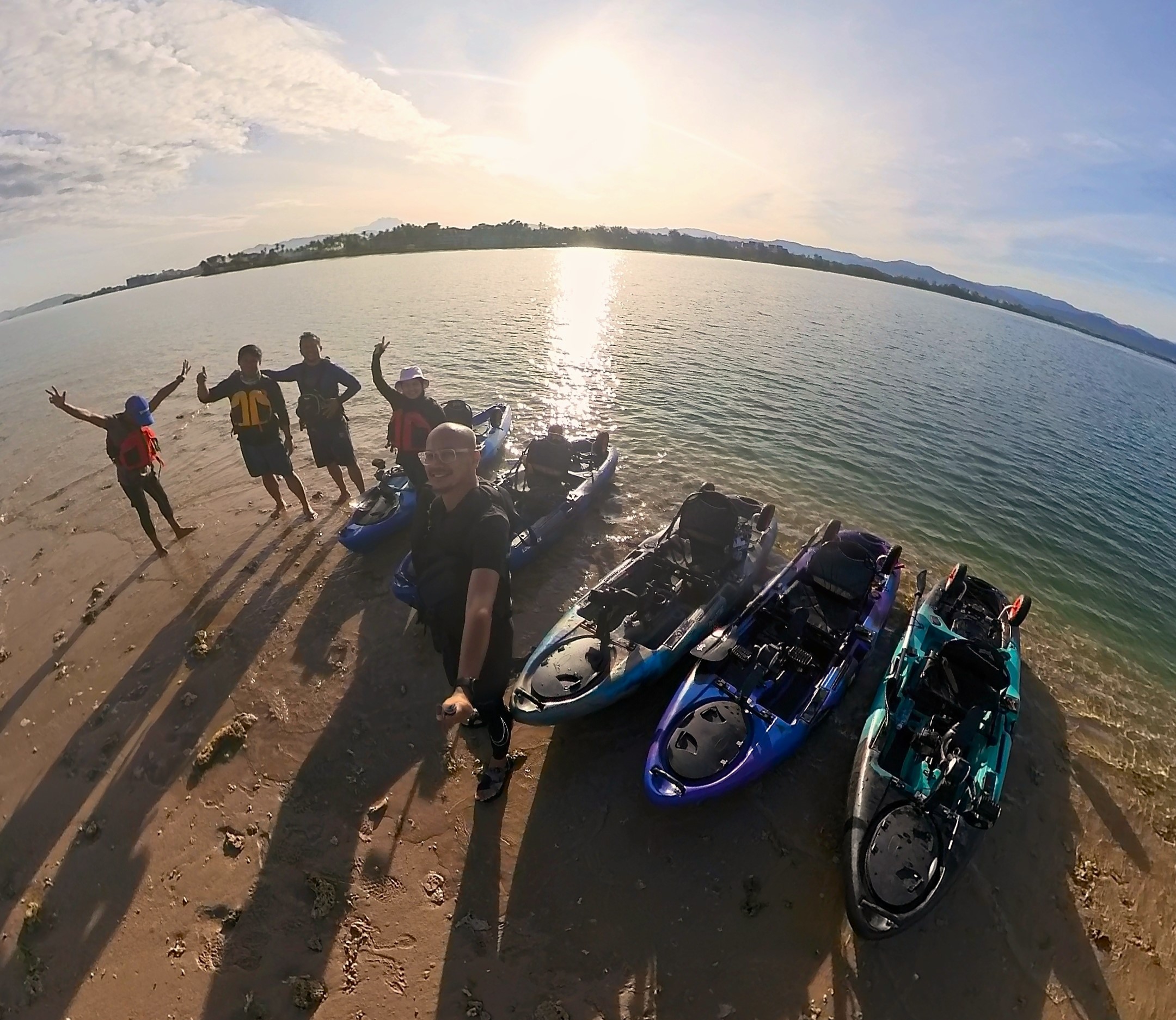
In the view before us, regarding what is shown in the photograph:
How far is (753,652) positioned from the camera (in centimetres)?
735

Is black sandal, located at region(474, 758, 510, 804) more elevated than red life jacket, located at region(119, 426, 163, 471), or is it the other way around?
red life jacket, located at region(119, 426, 163, 471)

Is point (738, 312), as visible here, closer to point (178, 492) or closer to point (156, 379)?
point (156, 379)

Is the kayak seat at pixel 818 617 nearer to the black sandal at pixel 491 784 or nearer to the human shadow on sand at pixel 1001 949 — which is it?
the human shadow on sand at pixel 1001 949

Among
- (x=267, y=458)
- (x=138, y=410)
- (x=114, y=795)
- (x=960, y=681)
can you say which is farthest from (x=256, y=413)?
(x=960, y=681)

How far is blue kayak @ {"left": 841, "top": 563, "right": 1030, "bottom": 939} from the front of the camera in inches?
199

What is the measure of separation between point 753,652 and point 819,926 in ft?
9.90

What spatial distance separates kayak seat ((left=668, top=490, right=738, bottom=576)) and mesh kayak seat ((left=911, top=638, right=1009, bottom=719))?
124 inches

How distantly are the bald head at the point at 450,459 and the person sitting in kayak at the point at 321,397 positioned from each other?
6565 mm

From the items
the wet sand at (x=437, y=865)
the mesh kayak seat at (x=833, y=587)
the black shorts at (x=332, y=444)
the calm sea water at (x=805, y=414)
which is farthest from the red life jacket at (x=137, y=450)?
the mesh kayak seat at (x=833, y=587)

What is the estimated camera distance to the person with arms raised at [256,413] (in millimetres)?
8789

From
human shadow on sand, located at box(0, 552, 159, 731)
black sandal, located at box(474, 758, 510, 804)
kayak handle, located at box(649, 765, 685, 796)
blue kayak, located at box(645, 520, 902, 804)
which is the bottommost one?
human shadow on sand, located at box(0, 552, 159, 731)

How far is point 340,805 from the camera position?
230 inches

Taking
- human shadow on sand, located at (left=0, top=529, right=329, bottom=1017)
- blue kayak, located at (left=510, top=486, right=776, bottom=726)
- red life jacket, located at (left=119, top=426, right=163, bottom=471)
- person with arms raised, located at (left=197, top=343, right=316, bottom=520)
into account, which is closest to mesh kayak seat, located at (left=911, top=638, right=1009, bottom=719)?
blue kayak, located at (left=510, top=486, right=776, bottom=726)

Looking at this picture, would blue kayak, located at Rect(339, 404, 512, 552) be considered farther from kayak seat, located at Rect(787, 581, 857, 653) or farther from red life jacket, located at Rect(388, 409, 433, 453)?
kayak seat, located at Rect(787, 581, 857, 653)
